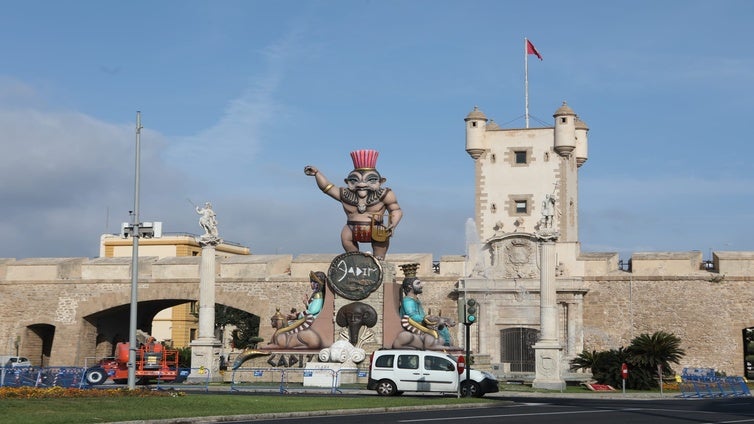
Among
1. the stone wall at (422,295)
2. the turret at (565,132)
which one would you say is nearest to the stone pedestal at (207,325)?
the stone wall at (422,295)

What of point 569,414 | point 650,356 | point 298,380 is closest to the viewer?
point 569,414

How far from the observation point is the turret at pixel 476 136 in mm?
57906

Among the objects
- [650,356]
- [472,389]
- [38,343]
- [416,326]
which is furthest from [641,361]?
[38,343]

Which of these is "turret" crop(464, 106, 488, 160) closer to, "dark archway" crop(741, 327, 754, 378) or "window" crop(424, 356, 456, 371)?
"dark archway" crop(741, 327, 754, 378)

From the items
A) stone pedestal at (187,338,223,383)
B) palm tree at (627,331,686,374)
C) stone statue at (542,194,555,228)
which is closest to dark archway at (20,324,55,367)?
stone pedestal at (187,338,223,383)

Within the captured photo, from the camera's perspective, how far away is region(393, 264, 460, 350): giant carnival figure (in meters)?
39.9

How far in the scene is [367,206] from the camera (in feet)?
136

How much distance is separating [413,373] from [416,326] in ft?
29.2

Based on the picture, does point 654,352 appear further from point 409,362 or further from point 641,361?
point 409,362

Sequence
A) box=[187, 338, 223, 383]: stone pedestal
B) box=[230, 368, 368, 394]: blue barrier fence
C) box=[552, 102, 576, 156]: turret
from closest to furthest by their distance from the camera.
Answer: box=[230, 368, 368, 394]: blue barrier fence → box=[187, 338, 223, 383]: stone pedestal → box=[552, 102, 576, 156]: turret

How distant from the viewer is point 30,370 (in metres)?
32.5

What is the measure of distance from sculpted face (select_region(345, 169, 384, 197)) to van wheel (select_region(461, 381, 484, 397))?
445 inches

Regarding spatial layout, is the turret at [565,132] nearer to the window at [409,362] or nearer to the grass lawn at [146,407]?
the window at [409,362]

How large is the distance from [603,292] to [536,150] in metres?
9.74
